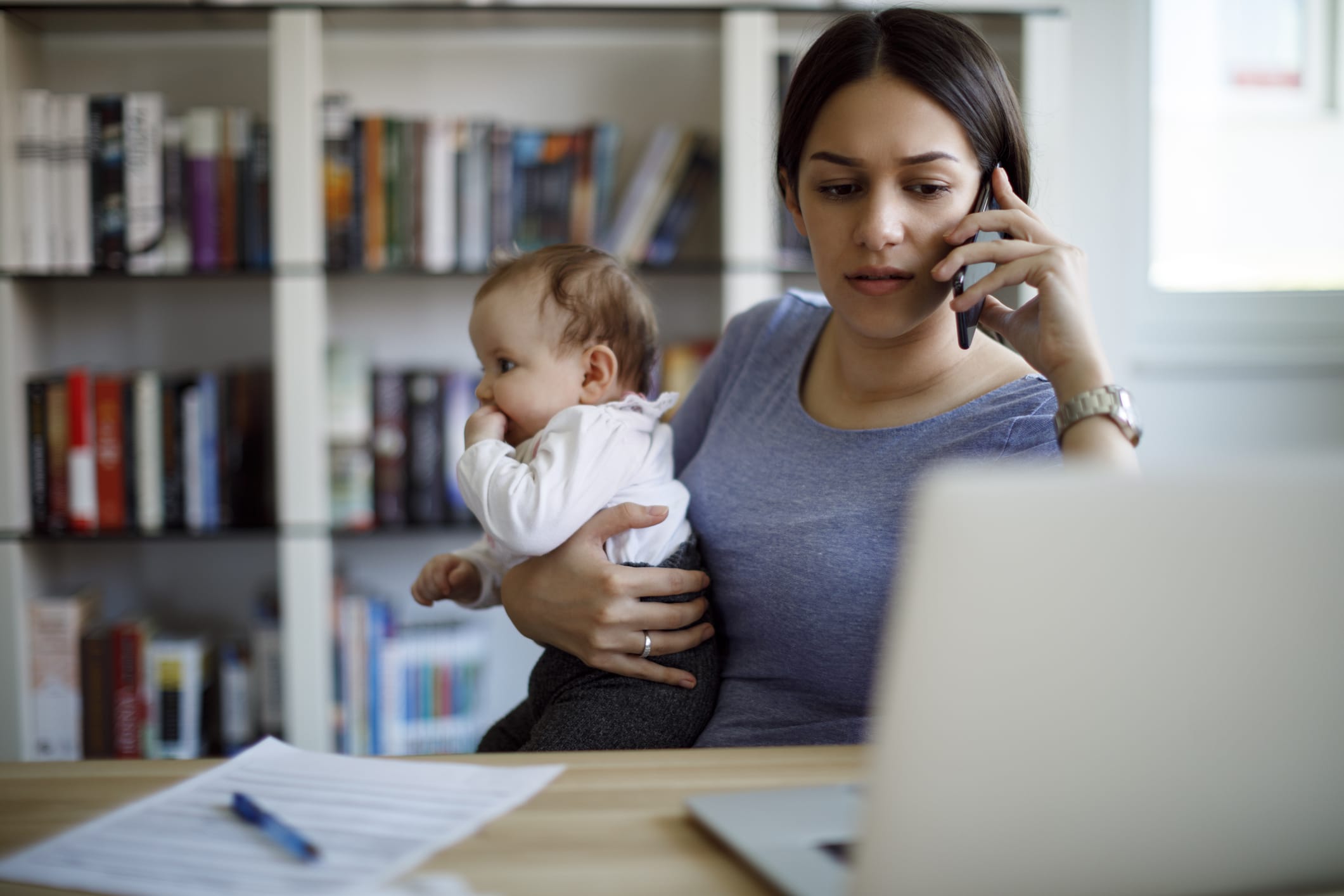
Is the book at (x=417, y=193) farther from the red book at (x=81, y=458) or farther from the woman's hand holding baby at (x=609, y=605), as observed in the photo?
the woman's hand holding baby at (x=609, y=605)

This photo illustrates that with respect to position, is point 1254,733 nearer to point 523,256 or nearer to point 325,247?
point 523,256

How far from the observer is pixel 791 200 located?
1.31 meters

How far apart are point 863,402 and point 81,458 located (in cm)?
184

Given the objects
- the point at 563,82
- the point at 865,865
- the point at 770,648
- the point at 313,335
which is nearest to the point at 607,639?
the point at 770,648

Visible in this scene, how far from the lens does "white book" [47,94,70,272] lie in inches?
86.6

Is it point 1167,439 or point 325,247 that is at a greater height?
point 325,247

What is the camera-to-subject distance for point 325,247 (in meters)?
2.27

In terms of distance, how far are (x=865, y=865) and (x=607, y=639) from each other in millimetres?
638

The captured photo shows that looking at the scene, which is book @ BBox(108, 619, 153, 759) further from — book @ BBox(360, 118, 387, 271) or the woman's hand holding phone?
the woman's hand holding phone

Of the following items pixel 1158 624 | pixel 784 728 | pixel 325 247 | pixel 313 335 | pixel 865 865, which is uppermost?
pixel 325 247

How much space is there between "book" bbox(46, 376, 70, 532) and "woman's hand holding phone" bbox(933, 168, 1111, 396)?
6.53ft

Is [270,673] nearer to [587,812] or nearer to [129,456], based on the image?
[129,456]

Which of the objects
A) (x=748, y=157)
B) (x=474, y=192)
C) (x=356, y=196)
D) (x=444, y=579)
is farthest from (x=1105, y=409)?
(x=356, y=196)

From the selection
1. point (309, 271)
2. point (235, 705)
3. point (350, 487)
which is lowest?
point (235, 705)
